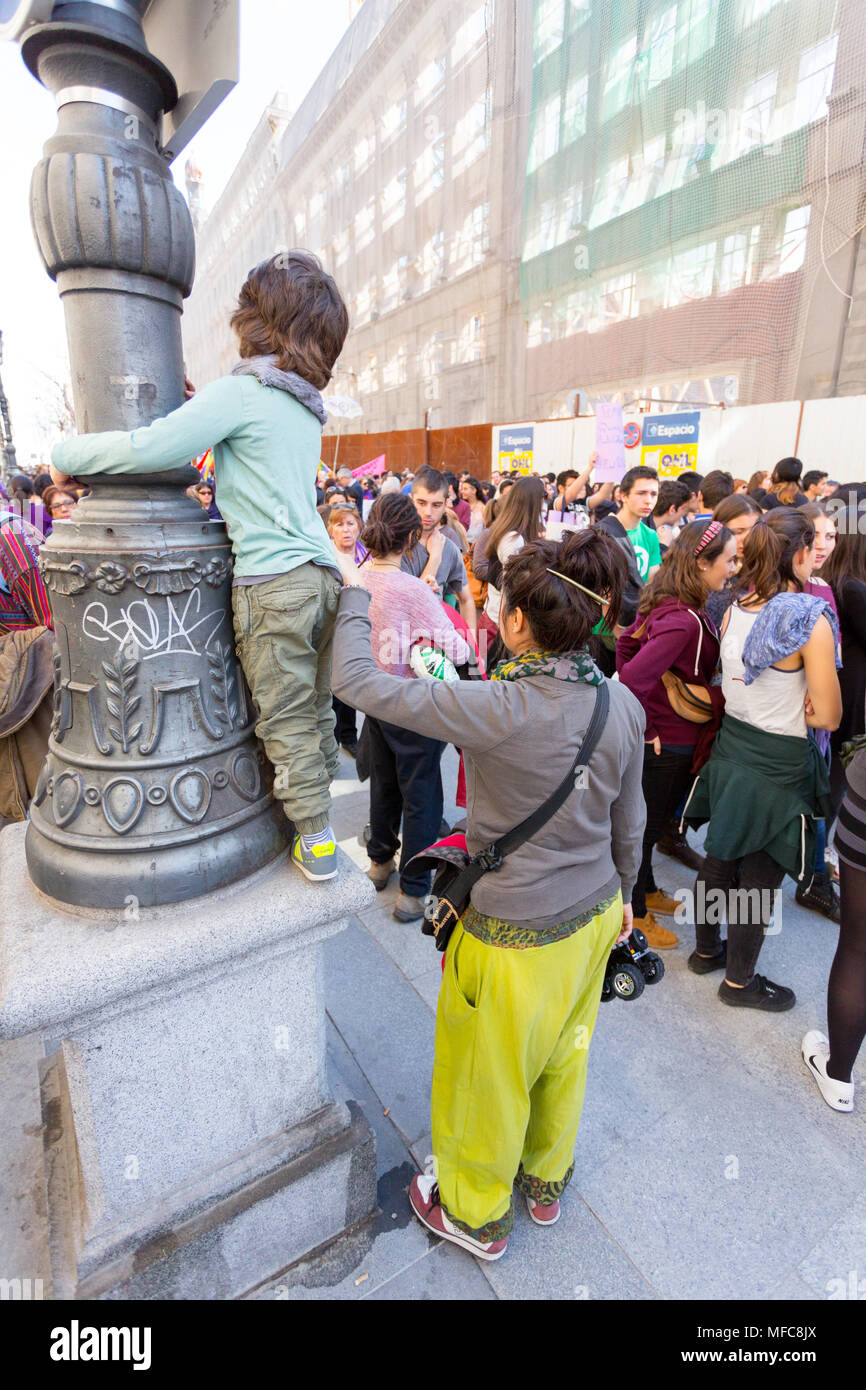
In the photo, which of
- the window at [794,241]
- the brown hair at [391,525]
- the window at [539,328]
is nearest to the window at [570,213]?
the window at [539,328]

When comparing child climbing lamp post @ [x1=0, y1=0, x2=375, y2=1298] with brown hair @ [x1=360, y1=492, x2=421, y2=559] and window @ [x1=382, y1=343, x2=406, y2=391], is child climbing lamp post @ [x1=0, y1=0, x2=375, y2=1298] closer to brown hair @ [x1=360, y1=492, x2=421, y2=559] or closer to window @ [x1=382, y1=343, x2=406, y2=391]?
brown hair @ [x1=360, y1=492, x2=421, y2=559]

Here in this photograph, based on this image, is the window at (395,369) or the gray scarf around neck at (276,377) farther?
the window at (395,369)

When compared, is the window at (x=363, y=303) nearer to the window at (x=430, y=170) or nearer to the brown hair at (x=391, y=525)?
the window at (x=430, y=170)

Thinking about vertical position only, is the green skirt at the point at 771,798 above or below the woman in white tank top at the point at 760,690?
below

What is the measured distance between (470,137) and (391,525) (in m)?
23.0

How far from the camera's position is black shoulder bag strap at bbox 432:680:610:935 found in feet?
5.38

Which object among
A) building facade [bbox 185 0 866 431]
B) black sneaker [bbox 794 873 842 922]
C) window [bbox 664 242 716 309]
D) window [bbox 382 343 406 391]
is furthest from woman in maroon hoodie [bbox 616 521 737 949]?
window [bbox 382 343 406 391]

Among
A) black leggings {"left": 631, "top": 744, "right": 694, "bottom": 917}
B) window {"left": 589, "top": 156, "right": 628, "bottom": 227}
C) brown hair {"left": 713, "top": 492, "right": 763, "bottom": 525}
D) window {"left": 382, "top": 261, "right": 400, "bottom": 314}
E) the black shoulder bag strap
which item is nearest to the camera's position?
the black shoulder bag strap

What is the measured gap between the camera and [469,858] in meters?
1.85

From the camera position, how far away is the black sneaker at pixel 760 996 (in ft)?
9.57

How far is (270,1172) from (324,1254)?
366 millimetres

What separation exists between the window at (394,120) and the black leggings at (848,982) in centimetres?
2960

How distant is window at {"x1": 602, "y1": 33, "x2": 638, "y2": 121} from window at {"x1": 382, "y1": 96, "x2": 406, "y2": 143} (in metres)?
12.0
